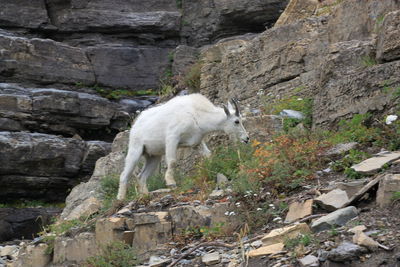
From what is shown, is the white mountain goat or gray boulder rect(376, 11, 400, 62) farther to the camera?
the white mountain goat

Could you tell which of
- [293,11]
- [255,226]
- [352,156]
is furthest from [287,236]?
[293,11]

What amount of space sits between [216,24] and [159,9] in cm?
285

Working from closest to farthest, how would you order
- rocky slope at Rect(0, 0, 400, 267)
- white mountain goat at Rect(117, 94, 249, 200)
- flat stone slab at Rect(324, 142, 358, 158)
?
rocky slope at Rect(0, 0, 400, 267), flat stone slab at Rect(324, 142, 358, 158), white mountain goat at Rect(117, 94, 249, 200)

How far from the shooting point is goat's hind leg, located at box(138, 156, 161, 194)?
1230cm

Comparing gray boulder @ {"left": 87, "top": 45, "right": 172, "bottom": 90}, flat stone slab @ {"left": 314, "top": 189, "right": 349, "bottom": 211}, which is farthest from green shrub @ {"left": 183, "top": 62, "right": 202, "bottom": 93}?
flat stone slab @ {"left": 314, "top": 189, "right": 349, "bottom": 211}

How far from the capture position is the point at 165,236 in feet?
31.2

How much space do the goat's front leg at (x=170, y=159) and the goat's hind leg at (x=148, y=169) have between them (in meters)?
0.65

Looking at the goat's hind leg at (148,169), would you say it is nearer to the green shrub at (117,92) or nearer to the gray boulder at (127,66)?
the green shrub at (117,92)

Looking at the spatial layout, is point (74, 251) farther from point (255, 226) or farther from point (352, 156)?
point (352, 156)

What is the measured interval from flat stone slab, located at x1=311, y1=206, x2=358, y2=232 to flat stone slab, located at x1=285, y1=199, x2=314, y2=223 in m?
0.56

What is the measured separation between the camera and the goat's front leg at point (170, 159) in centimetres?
1169

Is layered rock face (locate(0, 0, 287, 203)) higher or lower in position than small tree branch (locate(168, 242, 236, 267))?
higher

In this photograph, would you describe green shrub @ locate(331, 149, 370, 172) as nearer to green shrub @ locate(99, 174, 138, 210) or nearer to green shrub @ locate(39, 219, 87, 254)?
green shrub @ locate(39, 219, 87, 254)

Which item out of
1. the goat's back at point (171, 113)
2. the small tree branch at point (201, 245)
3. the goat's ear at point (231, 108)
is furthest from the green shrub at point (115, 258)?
the goat's ear at point (231, 108)
